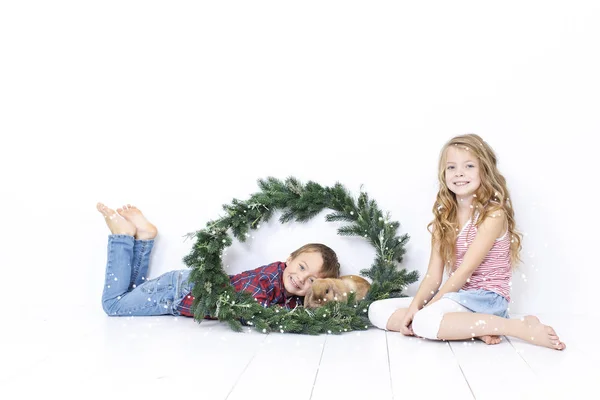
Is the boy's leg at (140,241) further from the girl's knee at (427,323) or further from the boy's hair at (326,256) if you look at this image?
the girl's knee at (427,323)

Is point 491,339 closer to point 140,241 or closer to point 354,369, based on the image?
point 354,369

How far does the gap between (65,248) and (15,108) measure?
26.9 inches

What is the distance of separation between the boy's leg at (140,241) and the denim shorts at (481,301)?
131 centimetres

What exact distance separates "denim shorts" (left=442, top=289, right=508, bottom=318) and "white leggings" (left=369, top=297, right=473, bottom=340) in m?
0.02

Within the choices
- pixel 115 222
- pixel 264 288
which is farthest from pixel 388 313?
pixel 115 222

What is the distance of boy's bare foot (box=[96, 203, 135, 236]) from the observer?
113 inches

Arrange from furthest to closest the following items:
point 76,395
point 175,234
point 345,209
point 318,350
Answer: point 175,234 → point 345,209 → point 318,350 → point 76,395

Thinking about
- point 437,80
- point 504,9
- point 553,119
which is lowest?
point 553,119

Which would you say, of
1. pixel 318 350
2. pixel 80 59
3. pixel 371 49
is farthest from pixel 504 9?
pixel 80 59

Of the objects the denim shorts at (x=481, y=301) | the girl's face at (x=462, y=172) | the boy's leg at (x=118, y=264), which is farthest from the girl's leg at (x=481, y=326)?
the boy's leg at (x=118, y=264)

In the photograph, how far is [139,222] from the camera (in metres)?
2.93

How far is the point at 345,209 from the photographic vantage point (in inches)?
109

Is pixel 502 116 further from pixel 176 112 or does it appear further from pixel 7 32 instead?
pixel 7 32

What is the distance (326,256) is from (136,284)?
0.87 m
